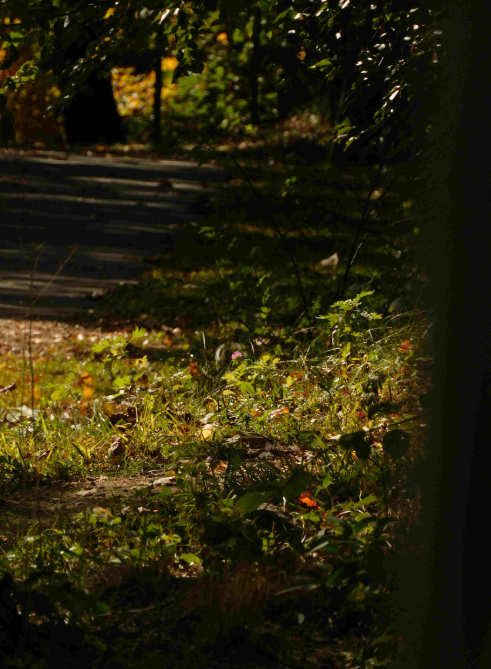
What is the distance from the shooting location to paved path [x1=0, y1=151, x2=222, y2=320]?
809cm

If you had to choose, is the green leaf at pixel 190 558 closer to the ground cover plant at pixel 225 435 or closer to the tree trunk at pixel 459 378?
the ground cover plant at pixel 225 435

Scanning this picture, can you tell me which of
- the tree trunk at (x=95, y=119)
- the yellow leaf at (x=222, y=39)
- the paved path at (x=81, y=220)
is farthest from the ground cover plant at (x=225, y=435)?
the yellow leaf at (x=222, y=39)

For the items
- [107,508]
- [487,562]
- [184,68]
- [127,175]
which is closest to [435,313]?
[487,562]

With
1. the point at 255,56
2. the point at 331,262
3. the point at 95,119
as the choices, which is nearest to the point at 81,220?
the point at 255,56

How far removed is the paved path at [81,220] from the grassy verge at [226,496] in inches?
78.6

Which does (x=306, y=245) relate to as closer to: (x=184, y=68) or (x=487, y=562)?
(x=184, y=68)

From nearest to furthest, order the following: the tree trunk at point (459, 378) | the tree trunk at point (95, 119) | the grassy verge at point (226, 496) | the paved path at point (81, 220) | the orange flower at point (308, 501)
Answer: the tree trunk at point (459, 378)
the grassy verge at point (226, 496)
the orange flower at point (308, 501)
the paved path at point (81, 220)
the tree trunk at point (95, 119)

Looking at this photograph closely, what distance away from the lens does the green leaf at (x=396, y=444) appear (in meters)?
2.58

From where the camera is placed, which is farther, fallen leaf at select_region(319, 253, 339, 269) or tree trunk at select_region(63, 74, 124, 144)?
tree trunk at select_region(63, 74, 124, 144)

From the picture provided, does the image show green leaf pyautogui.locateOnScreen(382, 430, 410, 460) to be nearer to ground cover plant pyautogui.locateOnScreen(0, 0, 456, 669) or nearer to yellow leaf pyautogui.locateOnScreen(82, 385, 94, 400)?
ground cover plant pyautogui.locateOnScreen(0, 0, 456, 669)

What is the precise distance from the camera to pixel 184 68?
4.31 m

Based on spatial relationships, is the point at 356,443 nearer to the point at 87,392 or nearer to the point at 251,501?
the point at 251,501

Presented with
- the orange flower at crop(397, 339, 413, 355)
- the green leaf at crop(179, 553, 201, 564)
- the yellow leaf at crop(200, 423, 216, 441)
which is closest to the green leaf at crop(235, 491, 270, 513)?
the green leaf at crop(179, 553, 201, 564)

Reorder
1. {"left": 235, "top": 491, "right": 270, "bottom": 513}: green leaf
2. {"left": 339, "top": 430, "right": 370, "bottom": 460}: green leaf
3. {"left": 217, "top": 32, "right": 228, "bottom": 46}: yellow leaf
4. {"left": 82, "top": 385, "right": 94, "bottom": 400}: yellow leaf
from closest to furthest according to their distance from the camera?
1. {"left": 339, "top": 430, "right": 370, "bottom": 460}: green leaf
2. {"left": 235, "top": 491, "right": 270, "bottom": 513}: green leaf
3. {"left": 82, "top": 385, "right": 94, "bottom": 400}: yellow leaf
4. {"left": 217, "top": 32, "right": 228, "bottom": 46}: yellow leaf
